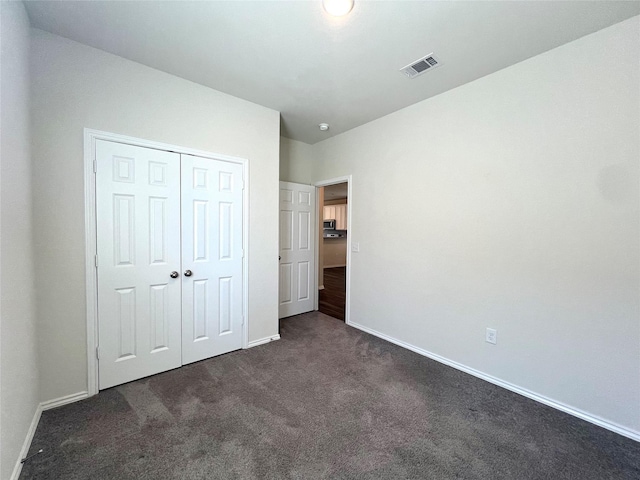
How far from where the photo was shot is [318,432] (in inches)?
67.2

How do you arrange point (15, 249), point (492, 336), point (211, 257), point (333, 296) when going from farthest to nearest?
1. point (333, 296)
2. point (211, 257)
3. point (492, 336)
4. point (15, 249)

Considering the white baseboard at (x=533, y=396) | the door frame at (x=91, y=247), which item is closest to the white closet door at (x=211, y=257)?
the door frame at (x=91, y=247)

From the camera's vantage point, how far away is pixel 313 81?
243 cm

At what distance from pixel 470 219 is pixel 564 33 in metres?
1.44

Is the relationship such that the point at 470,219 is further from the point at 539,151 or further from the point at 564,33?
the point at 564,33

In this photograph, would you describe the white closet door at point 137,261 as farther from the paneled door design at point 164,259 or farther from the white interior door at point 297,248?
the white interior door at point 297,248

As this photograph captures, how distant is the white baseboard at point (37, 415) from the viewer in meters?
1.40

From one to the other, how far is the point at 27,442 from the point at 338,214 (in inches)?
352

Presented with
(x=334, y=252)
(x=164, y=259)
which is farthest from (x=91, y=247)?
(x=334, y=252)

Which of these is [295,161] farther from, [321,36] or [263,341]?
[263,341]

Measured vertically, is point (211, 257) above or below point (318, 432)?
above

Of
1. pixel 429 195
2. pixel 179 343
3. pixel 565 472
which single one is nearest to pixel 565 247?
pixel 429 195

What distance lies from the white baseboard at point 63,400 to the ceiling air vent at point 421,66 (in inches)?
146

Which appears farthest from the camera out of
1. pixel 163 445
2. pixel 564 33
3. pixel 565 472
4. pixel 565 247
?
pixel 565 247
